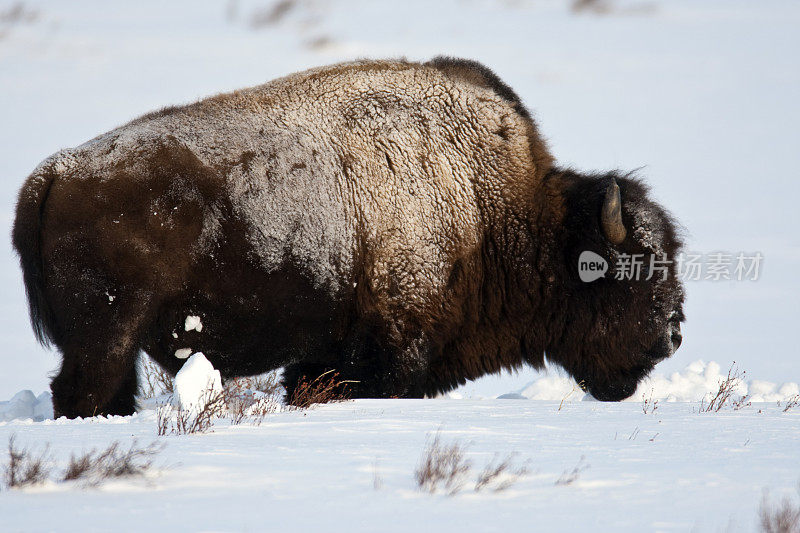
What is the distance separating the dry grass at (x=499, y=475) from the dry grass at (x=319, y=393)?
2.31 metres

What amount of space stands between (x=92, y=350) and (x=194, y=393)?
42.4 inches

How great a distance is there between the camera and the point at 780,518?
3.03 meters

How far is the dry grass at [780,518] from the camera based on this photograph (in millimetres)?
2990

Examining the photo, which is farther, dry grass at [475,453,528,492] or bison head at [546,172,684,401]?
bison head at [546,172,684,401]

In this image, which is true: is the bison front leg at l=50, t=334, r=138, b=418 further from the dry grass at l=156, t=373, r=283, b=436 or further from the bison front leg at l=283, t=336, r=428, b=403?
the bison front leg at l=283, t=336, r=428, b=403

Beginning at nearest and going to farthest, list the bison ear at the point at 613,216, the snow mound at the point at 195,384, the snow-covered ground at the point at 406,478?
the snow-covered ground at the point at 406,478, the snow mound at the point at 195,384, the bison ear at the point at 613,216

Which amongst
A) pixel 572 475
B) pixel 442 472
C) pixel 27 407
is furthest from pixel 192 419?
pixel 27 407

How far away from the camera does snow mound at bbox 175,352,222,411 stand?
214 inches

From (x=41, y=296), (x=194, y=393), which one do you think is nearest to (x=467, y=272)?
(x=194, y=393)

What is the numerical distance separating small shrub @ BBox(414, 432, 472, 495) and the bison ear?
13.0ft

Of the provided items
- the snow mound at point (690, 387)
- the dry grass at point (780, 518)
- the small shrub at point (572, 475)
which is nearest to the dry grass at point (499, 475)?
the small shrub at point (572, 475)

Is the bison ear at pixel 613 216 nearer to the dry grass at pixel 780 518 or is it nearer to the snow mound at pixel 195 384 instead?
the snow mound at pixel 195 384

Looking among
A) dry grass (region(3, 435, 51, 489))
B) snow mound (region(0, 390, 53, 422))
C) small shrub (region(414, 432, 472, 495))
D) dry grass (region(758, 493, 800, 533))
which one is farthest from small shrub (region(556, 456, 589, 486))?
snow mound (region(0, 390, 53, 422))

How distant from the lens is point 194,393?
18.1 feet
